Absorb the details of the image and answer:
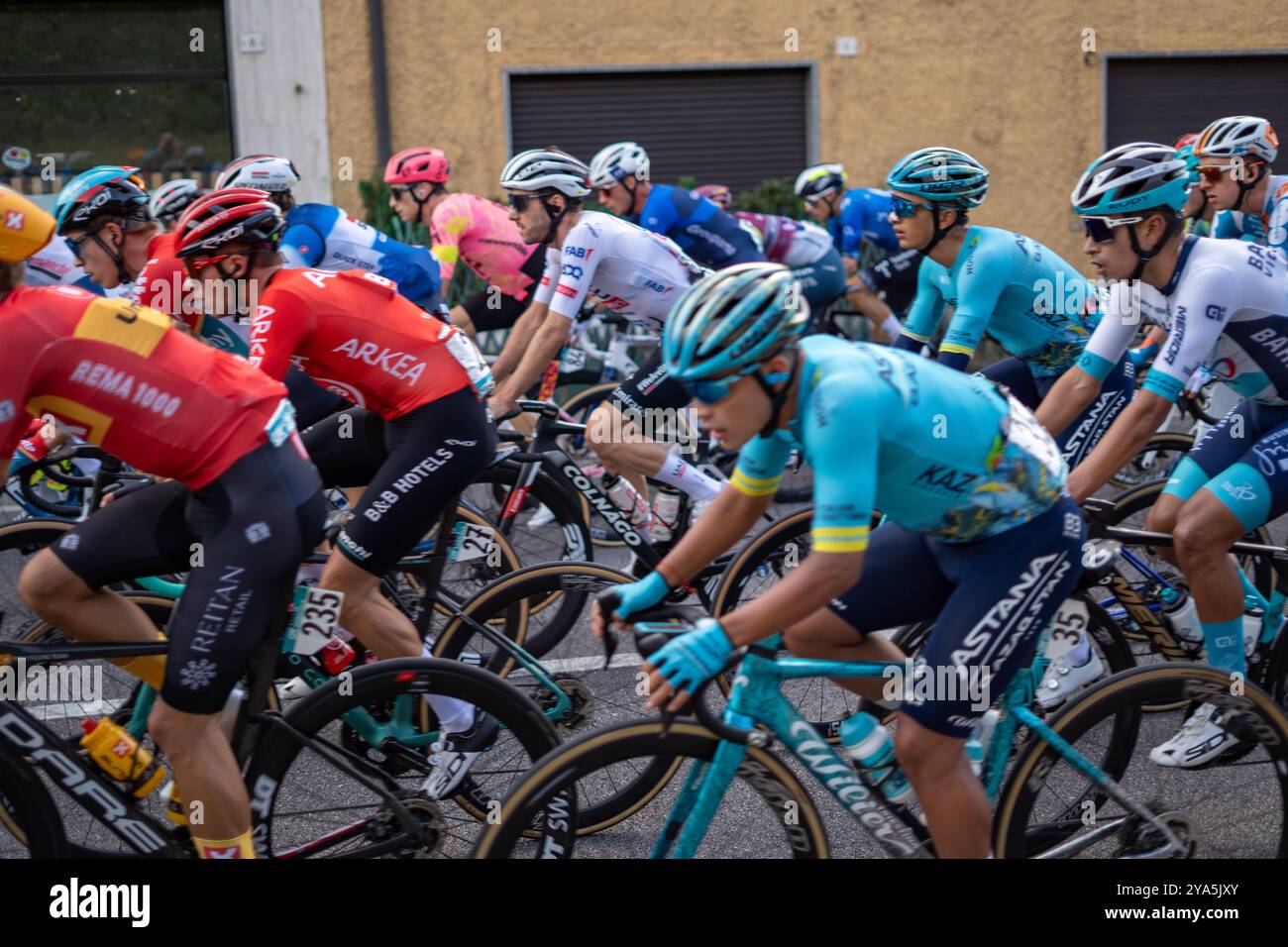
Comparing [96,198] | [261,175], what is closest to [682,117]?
[261,175]

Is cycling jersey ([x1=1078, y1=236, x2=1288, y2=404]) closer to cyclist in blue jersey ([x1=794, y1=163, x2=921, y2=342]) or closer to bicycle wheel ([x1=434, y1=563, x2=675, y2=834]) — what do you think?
bicycle wheel ([x1=434, y1=563, x2=675, y2=834])

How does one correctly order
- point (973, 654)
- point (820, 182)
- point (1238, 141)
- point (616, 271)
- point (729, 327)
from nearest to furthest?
point (729, 327)
point (973, 654)
point (616, 271)
point (1238, 141)
point (820, 182)

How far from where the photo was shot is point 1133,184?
478 cm

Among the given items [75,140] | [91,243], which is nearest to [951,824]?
[91,243]

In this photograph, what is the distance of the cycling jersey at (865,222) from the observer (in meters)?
12.5

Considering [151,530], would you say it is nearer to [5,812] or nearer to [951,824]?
[5,812]

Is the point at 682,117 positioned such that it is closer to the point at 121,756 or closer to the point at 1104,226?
the point at 1104,226

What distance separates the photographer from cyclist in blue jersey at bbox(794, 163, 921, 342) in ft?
36.4

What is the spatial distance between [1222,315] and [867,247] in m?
9.31

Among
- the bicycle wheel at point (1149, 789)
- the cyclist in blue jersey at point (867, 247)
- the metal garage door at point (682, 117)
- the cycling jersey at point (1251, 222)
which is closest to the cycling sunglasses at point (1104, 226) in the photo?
the bicycle wheel at point (1149, 789)

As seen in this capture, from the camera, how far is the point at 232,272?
15.4ft

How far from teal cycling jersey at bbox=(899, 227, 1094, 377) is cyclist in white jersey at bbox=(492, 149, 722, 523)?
134 cm

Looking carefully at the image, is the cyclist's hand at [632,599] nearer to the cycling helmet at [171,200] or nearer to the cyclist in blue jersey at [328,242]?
the cyclist in blue jersey at [328,242]
